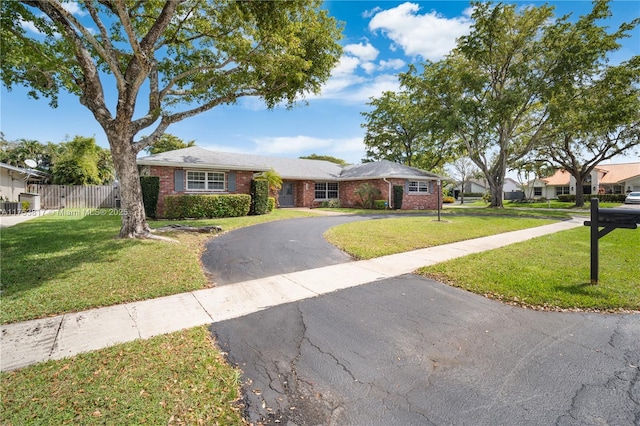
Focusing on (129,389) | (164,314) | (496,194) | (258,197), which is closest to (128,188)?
(164,314)

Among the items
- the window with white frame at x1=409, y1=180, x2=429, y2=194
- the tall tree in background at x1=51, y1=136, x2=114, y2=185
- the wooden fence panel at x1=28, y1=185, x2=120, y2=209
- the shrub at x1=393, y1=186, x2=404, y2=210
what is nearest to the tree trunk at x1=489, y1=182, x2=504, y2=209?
the window with white frame at x1=409, y1=180, x2=429, y2=194

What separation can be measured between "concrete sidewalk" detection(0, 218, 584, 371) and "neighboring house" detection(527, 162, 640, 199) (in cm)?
4350

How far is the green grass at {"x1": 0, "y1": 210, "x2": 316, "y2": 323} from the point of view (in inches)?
170

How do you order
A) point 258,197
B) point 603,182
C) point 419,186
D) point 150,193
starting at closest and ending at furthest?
1. point 150,193
2. point 258,197
3. point 419,186
4. point 603,182

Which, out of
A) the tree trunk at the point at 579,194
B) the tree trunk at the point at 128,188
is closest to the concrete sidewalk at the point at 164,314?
the tree trunk at the point at 128,188

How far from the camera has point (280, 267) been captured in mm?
6438

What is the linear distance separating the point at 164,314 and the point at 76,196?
946 inches

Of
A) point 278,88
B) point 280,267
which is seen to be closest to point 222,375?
point 280,267

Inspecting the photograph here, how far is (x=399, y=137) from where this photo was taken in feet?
112

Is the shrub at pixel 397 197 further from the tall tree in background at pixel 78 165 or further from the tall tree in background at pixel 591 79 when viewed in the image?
the tall tree in background at pixel 78 165

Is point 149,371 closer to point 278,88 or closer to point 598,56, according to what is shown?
point 278,88

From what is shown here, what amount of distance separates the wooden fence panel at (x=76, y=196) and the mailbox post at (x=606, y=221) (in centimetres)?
2658

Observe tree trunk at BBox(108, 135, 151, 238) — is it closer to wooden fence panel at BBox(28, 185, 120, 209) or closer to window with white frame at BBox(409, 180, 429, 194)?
wooden fence panel at BBox(28, 185, 120, 209)

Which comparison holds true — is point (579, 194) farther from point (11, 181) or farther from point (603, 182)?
point (11, 181)
